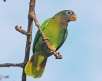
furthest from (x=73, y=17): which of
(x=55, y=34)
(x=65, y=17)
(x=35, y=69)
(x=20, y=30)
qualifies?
(x=20, y=30)

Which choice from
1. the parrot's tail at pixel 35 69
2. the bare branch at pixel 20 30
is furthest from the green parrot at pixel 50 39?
the bare branch at pixel 20 30

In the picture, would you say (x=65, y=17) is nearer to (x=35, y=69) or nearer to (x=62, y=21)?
(x=62, y=21)

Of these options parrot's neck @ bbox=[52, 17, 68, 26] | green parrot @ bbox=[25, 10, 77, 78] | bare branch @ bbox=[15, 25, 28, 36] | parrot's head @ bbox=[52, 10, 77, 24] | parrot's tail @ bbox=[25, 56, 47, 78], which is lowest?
parrot's tail @ bbox=[25, 56, 47, 78]

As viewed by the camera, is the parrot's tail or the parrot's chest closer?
the parrot's tail

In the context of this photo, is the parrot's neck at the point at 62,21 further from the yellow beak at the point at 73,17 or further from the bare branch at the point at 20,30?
the bare branch at the point at 20,30

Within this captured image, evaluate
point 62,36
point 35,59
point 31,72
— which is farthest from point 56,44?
point 31,72

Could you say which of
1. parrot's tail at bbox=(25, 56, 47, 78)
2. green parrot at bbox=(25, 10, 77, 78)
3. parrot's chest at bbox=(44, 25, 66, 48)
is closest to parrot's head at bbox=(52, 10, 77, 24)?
green parrot at bbox=(25, 10, 77, 78)

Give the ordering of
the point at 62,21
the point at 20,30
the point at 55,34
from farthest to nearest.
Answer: the point at 62,21
the point at 55,34
the point at 20,30

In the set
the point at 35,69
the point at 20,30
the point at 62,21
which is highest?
the point at 20,30

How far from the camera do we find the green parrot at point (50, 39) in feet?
12.0

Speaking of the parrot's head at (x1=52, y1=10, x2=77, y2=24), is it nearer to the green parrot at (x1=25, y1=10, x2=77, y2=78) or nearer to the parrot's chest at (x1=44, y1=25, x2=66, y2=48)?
the green parrot at (x1=25, y1=10, x2=77, y2=78)

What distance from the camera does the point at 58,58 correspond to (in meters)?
2.19

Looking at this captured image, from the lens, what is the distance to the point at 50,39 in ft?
13.3

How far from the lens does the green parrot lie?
12.0ft
